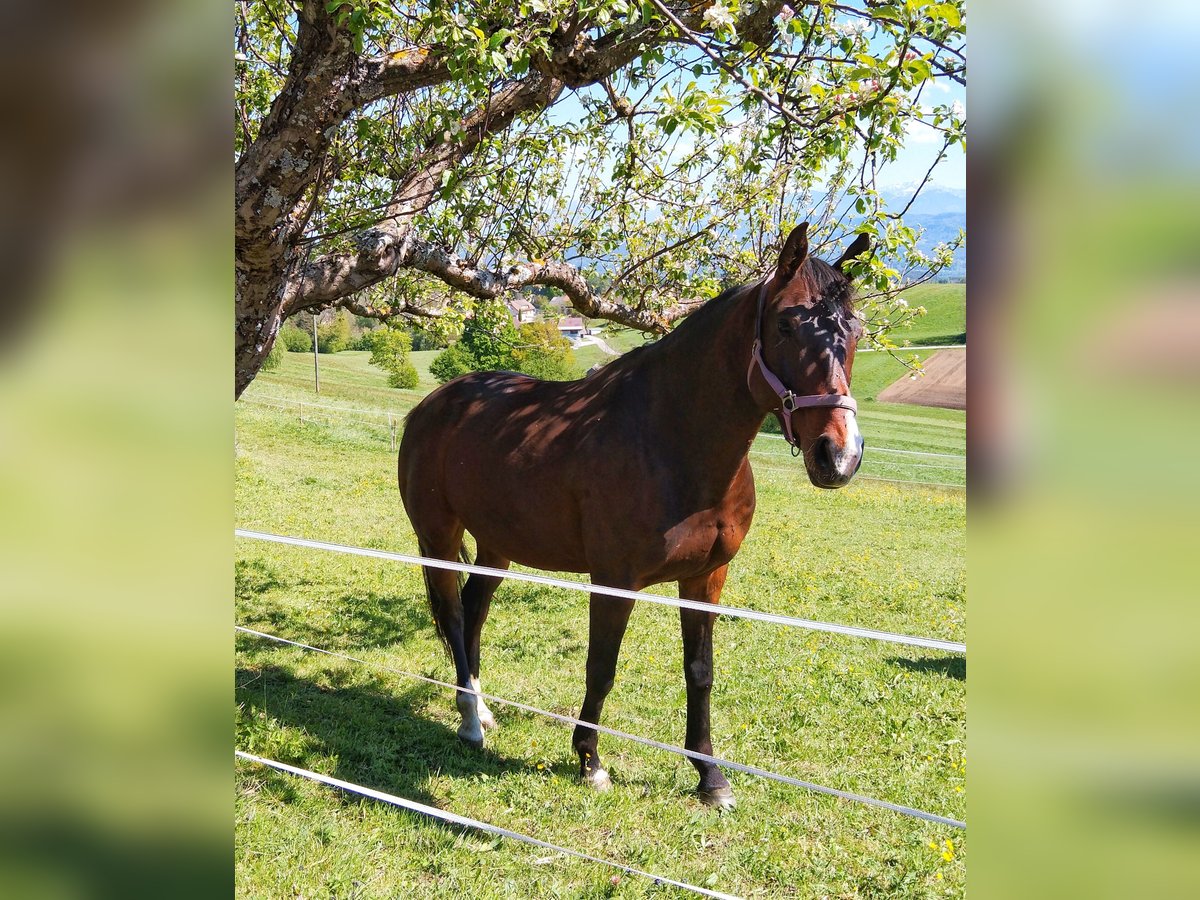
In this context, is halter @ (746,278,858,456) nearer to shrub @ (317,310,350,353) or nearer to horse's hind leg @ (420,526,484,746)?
horse's hind leg @ (420,526,484,746)

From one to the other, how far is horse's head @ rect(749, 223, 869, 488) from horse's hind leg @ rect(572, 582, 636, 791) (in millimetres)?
1185

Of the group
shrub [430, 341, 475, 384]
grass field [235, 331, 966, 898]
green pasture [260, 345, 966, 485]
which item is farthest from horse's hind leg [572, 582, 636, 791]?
shrub [430, 341, 475, 384]

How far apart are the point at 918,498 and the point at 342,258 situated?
15.6 m

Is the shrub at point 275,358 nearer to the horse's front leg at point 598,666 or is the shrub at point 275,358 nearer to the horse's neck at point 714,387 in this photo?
the horse's front leg at point 598,666

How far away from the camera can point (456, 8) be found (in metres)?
4.62

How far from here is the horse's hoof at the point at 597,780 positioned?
12.7 ft

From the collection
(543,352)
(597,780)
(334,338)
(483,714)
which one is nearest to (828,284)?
(597,780)

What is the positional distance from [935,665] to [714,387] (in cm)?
355

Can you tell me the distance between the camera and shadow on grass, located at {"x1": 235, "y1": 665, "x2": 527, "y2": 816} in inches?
157

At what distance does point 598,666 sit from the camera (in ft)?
12.8

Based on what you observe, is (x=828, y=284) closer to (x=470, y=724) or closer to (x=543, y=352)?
(x=470, y=724)
